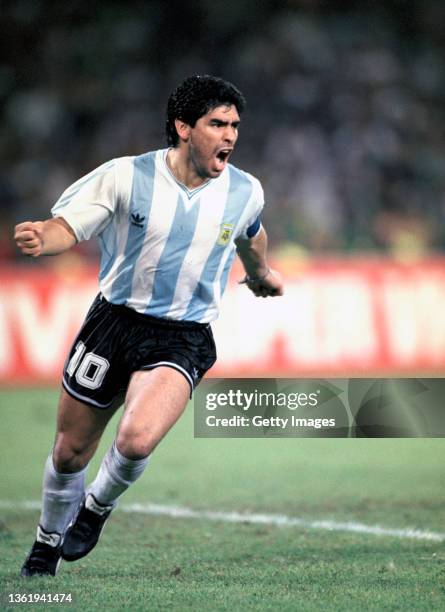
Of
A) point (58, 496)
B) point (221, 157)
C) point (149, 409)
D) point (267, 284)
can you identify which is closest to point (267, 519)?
point (267, 284)

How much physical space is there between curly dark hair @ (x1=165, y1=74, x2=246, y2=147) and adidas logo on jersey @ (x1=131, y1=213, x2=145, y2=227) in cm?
42

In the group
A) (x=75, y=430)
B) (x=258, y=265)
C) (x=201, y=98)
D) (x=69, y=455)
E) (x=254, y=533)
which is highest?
(x=201, y=98)

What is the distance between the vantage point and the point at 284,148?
46.4ft

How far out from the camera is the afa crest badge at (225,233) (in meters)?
4.53

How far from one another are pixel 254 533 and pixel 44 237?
84.5 inches

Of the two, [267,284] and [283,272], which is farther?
[283,272]

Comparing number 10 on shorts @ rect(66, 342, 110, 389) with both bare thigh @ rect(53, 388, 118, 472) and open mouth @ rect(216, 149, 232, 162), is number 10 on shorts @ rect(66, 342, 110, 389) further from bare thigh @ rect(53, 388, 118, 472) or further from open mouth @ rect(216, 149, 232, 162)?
open mouth @ rect(216, 149, 232, 162)

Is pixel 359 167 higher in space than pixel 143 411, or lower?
lower

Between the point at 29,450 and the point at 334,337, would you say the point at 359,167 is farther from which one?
the point at 29,450

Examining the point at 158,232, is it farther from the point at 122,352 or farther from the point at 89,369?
the point at 89,369

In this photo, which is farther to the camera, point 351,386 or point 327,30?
point 327,30

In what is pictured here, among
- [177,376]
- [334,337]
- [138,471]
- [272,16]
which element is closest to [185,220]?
[177,376]

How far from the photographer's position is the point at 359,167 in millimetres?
14062

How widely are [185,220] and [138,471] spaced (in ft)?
3.34
